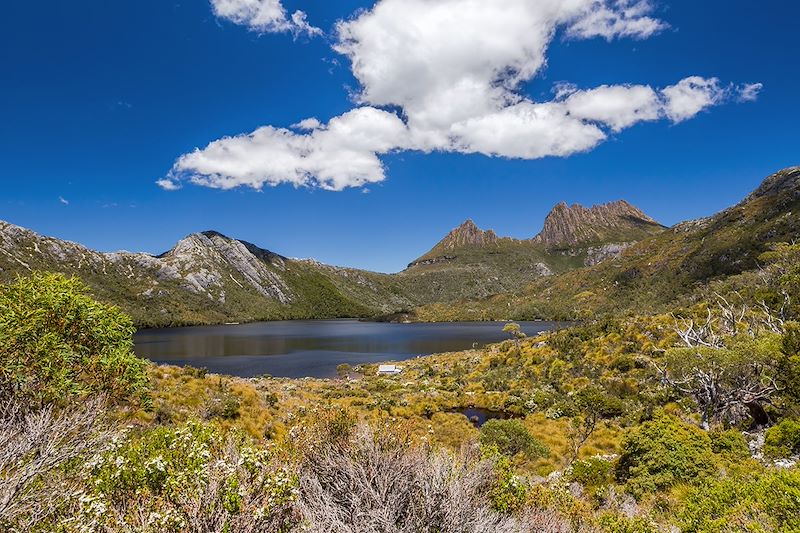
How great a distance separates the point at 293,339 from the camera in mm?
140875

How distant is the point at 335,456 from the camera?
9.98 metres

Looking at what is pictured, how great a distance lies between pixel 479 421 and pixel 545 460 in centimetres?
1494

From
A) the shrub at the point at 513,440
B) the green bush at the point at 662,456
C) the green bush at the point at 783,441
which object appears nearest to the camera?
the green bush at the point at 662,456

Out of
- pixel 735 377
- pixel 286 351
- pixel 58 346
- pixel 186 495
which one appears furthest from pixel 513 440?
pixel 286 351

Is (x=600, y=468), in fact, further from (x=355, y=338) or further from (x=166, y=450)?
(x=355, y=338)

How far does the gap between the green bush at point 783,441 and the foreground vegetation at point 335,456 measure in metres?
0.06

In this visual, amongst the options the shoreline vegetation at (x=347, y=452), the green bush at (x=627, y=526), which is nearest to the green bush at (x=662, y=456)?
the shoreline vegetation at (x=347, y=452)

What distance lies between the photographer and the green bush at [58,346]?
11.3 meters

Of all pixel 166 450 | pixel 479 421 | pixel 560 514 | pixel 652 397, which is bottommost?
pixel 479 421

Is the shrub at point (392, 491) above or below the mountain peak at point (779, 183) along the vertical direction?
below

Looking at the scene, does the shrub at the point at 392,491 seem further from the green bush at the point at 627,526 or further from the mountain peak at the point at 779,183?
the mountain peak at the point at 779,183

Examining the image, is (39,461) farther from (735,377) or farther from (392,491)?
(735,377)

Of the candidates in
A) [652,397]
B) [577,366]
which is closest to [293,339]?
[577,366]

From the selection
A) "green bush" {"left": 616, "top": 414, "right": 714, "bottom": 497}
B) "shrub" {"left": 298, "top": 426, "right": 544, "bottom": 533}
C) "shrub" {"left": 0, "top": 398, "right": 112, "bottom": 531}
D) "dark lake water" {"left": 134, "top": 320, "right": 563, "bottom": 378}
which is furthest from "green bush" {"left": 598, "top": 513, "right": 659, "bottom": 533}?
"dark lake water" {"left": 134, "top": 320, "right": 563, "bottom": 378}
